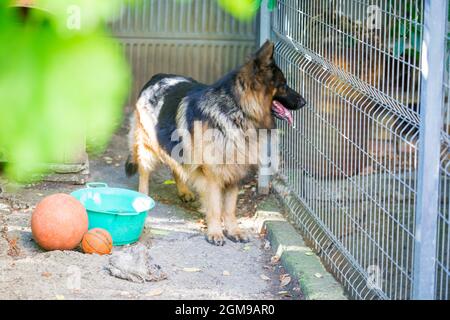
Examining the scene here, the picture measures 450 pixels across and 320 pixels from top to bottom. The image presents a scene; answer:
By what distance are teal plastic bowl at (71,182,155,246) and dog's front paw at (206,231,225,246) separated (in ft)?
1.64

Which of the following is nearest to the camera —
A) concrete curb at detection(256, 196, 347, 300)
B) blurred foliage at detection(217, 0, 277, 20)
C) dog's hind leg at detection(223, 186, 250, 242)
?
concrete curb at detection(256, 196, 347, 300)

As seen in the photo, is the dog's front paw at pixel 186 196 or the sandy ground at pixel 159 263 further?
the dog's front paw at pixel 186 196

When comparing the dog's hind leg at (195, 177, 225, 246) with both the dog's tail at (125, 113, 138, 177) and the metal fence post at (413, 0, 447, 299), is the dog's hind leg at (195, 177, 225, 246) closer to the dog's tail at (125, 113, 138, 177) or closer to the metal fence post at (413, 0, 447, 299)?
the dog's tail at (125, 113, 138, 177)

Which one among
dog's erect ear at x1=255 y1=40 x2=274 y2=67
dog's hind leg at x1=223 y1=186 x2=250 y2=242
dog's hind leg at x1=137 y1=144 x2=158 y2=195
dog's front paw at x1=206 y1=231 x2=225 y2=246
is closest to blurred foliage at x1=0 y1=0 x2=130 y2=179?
dog's hind leg at x1=137 y1=144 x2=158 y2=195

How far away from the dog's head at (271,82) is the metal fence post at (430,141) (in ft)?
7.24

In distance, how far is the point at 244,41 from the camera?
914cm

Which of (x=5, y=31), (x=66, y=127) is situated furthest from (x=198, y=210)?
(x=5, y=31)

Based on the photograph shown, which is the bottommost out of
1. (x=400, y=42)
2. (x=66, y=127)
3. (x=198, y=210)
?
(x=198, y=210)

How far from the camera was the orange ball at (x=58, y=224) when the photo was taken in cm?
568

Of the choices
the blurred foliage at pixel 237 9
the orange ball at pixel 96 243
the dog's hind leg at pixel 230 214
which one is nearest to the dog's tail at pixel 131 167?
the dog's hind leg at pixel 230 214

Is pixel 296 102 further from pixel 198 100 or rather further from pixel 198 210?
pixel 198 210

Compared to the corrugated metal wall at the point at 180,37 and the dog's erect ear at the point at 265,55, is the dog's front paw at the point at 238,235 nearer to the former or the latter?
the dog's erect ear at the point at 265,55

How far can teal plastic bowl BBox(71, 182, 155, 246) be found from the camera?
6.07m
